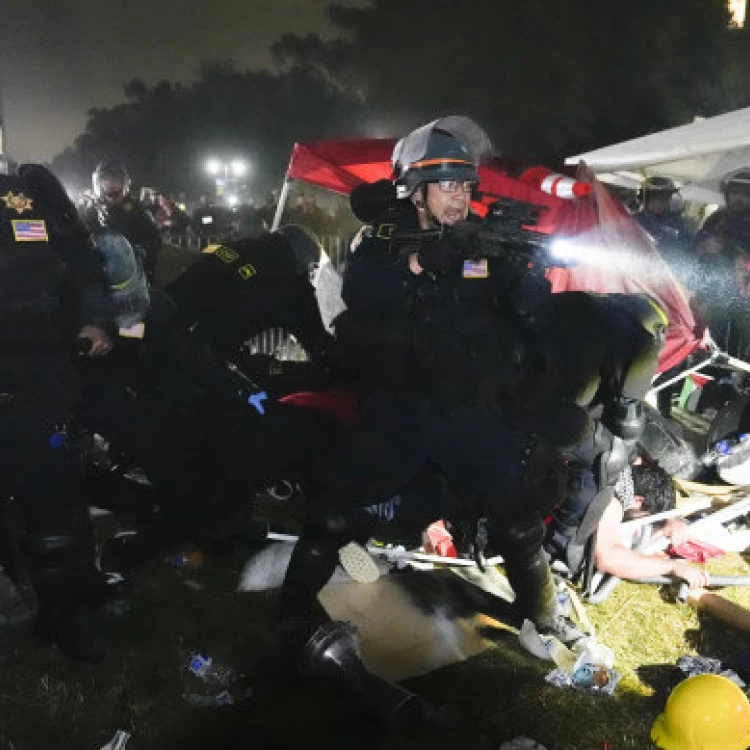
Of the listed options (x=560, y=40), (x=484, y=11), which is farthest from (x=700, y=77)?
(x=484, y=11)

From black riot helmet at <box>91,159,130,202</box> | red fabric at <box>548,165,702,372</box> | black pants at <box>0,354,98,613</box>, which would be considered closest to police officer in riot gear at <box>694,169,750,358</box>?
red fabric at <box>548,165,702,372</box>

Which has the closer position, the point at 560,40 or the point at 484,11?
the point at 560,40

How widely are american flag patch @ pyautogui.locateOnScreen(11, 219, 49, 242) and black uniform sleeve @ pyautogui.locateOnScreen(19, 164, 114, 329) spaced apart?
0.09 m

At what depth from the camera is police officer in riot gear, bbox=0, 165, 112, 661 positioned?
10.4 feet

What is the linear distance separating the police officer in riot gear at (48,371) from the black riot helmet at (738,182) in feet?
22.9

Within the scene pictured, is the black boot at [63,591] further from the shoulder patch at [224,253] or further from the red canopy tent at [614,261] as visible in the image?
the red canopy tent at [614,261]

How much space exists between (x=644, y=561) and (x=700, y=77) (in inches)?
909

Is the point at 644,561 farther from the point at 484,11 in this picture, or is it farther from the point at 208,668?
the point at 484,11

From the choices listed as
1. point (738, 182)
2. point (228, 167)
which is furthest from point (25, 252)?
point (228, 167)

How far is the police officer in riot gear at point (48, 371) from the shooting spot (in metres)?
3.16

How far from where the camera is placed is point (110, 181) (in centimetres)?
736

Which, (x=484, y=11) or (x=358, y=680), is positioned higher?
(x=484, y=11)

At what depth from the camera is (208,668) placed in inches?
136

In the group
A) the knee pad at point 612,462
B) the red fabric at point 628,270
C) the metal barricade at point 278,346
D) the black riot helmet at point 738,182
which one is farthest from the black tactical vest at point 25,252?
the black riot helmet at point 738,182
